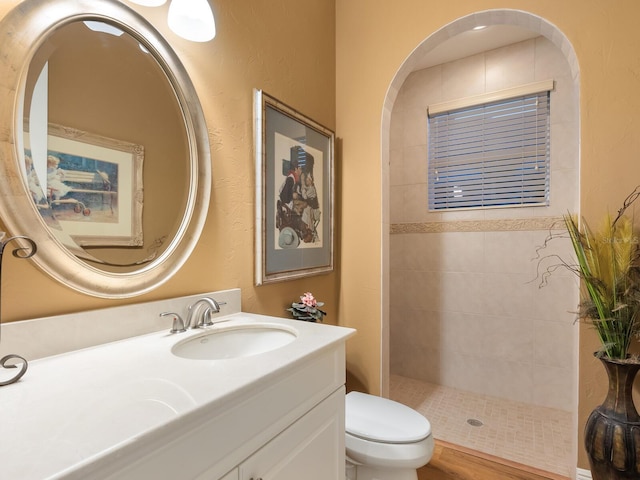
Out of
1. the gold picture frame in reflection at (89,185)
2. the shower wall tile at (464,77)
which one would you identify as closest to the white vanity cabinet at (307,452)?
the gold picture frame in reflection at (89,185)

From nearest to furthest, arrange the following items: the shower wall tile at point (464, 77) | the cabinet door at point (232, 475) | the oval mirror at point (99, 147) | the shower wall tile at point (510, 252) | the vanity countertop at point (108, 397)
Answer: the vanity countertop at point (108, 397) < the cabinet door at point (232, 475) < the oval mirror at point (99, 147) < the shower wall tile at point (510, 252) < the shower wall tile at point (464, 77)

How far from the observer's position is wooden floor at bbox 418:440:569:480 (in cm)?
168

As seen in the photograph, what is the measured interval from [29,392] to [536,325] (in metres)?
2.82

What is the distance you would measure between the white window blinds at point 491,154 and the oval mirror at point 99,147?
2.12 metres

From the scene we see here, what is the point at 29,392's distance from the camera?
24.8 inches

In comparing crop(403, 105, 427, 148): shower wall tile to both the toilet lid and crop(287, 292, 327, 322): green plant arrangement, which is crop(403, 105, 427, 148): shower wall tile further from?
the toilet lid

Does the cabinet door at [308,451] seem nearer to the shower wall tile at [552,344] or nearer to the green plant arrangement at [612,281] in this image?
the green plant arrangement at [612,281]

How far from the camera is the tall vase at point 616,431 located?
125 cm

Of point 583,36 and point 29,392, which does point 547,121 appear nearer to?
point 583,36

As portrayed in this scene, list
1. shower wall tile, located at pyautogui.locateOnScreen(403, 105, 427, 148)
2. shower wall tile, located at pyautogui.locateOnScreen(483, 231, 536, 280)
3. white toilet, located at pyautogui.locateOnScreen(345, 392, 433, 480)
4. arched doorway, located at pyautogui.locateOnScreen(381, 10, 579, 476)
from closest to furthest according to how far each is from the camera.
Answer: white toilet, located at pyautogui.locateOnScreen(345, 392, 433, 480) < arched doorway, located at pyautogui.locateOnScreen(381, 10, 579, 476) < shower wall tile, located at pyautogui.locateOnScreen(483, 231, 536, 280) < shower wall tile, located at pyautogui.locateOnScreen(403, 105, 427, 148)

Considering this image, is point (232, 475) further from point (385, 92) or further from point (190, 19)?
point (385, 92)

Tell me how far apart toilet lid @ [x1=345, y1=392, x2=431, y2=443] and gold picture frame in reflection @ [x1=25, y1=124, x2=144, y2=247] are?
1.09m

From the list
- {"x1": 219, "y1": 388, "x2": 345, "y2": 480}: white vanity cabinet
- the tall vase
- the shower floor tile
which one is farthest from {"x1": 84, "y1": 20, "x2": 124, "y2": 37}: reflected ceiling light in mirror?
the shower floor tile

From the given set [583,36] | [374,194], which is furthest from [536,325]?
[583,36]
